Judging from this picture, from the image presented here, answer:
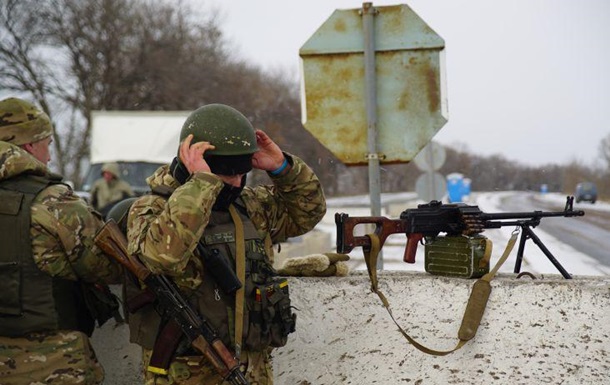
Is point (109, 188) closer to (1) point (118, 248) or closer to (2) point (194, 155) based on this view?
(1) point (118, 248)

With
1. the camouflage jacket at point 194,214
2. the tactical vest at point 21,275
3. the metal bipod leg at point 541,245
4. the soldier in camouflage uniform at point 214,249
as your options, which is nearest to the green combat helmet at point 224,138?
the soldier in camouflage uniform at point 214,249

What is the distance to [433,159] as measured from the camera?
9.95m

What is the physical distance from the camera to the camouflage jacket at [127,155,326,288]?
2459mm

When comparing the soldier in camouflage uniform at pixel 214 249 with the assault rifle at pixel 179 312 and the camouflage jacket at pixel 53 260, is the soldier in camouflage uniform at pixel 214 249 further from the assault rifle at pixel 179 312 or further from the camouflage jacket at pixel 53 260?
the camouflage jacket at pixel 53 260

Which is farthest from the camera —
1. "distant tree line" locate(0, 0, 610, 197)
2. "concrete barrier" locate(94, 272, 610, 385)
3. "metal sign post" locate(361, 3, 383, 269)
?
"distant tree line" locate(0, 0, 610, 197)

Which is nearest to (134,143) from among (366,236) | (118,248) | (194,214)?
(366,236)

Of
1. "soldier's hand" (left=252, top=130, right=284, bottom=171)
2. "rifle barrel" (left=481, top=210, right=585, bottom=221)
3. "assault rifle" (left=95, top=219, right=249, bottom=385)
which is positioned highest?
"soldier's hand" (left=252, top=130, right=284, bottom=171)

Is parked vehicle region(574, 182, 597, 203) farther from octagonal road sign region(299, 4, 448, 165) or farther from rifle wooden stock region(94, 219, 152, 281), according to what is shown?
rifle wooden stock region(94, 219, 152, 281)

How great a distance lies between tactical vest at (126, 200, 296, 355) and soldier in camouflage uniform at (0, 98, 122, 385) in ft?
Result: 0.86

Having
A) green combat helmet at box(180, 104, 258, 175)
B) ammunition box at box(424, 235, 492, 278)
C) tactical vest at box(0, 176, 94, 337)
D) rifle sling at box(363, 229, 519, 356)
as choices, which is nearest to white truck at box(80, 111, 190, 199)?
ammunition box at box(424, 235, 492, 278)

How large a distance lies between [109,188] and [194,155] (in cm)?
1017

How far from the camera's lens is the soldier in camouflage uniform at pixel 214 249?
2.52 meters

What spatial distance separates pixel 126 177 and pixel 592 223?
12.4 meters

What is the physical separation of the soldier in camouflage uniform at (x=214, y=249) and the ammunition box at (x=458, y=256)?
0.96 metres
